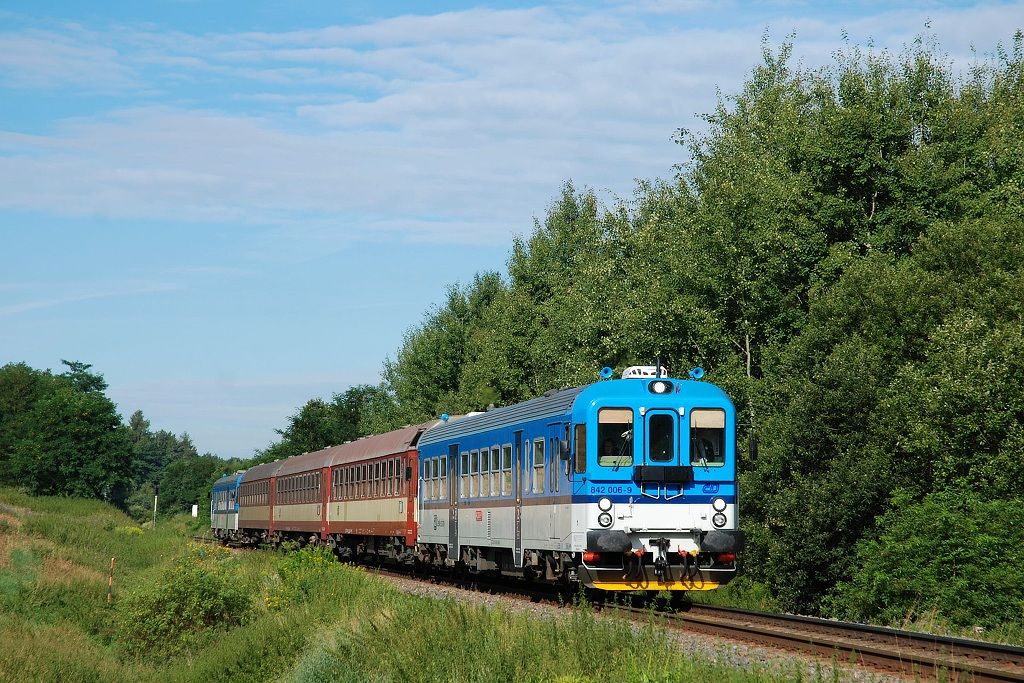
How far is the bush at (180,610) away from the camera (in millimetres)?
24281

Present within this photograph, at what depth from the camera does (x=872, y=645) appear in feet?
46.0

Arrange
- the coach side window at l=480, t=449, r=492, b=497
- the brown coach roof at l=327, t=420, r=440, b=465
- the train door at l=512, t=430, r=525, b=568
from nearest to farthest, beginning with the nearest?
1. the train door at l=512, t=430, r=525, b=568
2. the coach side window at l=480, t=449, r=492, b=497
3. the brown coach roof at l=327, t=420, r=440, b=465

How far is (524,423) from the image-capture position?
21.9 m

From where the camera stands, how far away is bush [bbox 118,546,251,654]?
79.7 ft

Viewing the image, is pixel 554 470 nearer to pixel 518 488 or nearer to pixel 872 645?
pixel 518 488

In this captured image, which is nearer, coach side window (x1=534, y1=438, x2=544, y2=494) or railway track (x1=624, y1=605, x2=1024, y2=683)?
railway track (x1=624, y1=605, x2=1024, y2=683)

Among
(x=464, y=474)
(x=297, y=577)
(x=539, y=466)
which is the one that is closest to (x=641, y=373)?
(x=539, y=466)

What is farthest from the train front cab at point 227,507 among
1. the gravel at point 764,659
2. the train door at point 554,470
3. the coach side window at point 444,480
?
the gravel at point 764,659

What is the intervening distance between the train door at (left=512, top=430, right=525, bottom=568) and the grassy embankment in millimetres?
2405

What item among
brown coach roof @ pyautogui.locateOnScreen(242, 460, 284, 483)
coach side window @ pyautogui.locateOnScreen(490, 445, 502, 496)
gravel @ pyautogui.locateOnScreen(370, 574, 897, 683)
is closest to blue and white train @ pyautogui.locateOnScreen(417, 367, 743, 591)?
gravel @ pyautogui.locateOnScreen(370, 574, 897, 683)

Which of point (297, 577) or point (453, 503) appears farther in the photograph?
point (453, 503)

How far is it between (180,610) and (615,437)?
34.7ft

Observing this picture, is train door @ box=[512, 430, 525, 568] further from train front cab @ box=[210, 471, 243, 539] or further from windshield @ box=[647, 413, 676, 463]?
train front cab @ box=[210, 471, 243, 539]

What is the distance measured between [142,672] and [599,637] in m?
13.0
